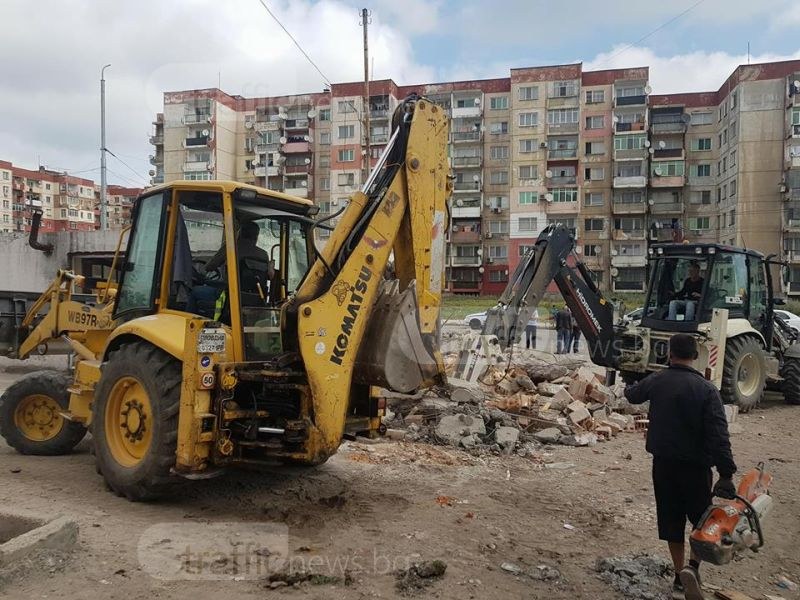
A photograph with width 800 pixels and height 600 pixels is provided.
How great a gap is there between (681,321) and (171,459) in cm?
882

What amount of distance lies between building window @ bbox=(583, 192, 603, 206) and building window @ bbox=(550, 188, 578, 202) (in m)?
0.96

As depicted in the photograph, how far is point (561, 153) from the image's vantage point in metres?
52.2

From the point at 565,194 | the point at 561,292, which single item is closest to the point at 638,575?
the point at 561,292

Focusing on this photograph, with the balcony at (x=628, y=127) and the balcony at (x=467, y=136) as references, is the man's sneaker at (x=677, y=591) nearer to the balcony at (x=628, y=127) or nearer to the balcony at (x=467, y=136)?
the balcony at (x=628, y=127)

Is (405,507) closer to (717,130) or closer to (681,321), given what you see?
(681,321)

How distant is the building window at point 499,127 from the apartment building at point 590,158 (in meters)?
0.12

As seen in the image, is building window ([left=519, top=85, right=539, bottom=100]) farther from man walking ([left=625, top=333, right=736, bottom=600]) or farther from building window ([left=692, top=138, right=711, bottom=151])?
man walking ([left=625, top=333, right=736, bottom=600])

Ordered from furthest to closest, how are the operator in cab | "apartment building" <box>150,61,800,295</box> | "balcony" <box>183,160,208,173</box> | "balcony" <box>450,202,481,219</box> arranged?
"balcony" <box>183,160,208,173</box> → "balcony" <box>450,202,481,219</box> → "apartment building" <box>150,61,800,295</box> → the operator in cab

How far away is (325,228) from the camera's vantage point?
6.02 m

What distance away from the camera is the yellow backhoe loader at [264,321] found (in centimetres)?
483

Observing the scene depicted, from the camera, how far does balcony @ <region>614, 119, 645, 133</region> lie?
166ft

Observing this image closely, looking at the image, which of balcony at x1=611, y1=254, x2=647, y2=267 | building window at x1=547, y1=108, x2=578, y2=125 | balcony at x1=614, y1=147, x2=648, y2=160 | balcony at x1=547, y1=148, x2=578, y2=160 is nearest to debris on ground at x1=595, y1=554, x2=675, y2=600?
balcony at x1=611, y1=254, x2=647, y2=267

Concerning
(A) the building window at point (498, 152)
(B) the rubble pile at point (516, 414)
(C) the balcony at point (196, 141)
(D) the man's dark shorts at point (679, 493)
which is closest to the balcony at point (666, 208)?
(A) the building window at point (498, 152)

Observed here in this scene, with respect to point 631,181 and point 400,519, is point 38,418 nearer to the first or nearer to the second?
point 400,519
